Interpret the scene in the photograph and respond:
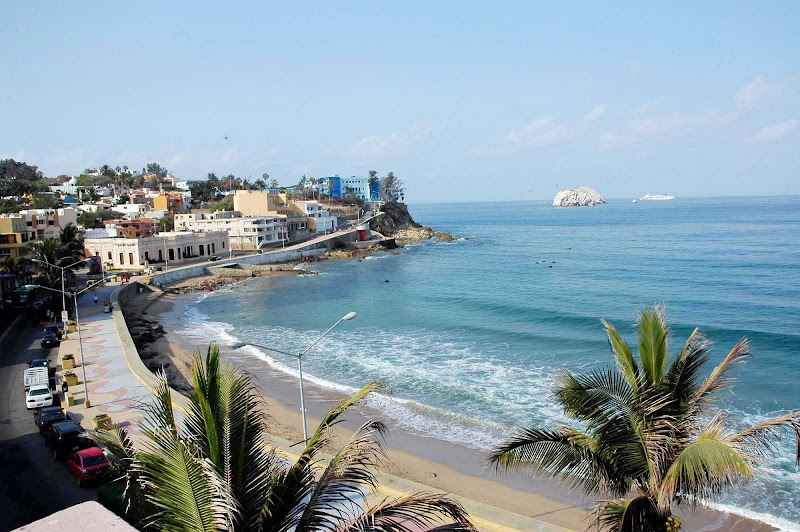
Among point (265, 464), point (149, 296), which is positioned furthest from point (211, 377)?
point (149, 296)

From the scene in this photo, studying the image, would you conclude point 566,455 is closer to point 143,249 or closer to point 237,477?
point 237,477

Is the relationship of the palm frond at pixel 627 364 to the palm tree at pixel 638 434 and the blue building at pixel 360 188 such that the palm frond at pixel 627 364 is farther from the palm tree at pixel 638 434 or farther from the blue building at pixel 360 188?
the blue building at pixel 360 188

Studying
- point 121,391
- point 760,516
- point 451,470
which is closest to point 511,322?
point 451,470

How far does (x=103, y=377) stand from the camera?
81.9 ft

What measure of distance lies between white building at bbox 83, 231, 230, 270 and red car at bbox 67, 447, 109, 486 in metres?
52.3

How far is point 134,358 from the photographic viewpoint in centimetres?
2758

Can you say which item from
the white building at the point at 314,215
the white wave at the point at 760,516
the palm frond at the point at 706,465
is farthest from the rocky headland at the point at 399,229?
the palm frond at the point at 706,465

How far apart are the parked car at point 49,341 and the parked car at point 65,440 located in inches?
626

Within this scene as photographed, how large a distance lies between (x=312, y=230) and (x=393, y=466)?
8807 cm

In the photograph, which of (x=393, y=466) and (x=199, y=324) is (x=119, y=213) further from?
(x=393, y=466)

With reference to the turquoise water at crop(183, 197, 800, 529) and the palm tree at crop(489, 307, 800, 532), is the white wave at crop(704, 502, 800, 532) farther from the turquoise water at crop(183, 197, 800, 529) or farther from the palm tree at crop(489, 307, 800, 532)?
the palm tree at crop(489, 307, 800, 532)

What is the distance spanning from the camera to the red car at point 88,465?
587 inches

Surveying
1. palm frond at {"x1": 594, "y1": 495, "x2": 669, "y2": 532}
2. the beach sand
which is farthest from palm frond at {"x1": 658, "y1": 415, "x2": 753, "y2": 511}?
the beach sand

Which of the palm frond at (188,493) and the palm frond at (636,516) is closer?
the palm frond at (188,493)
